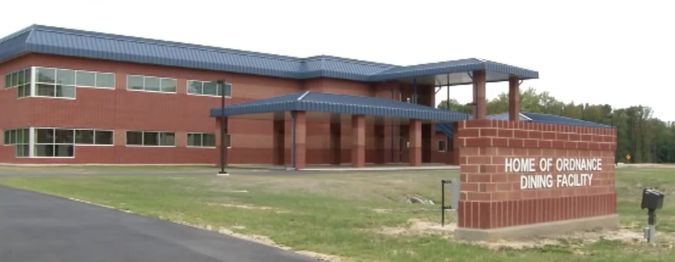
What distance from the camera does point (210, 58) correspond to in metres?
58.2

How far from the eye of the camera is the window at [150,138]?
179ft

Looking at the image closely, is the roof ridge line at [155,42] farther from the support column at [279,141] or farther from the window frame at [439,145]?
the window frame at [439,145]

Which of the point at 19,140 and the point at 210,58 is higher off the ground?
the point at 210,58

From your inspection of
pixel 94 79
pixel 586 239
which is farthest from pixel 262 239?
pixel 94 79

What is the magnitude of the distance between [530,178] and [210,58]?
47.8m

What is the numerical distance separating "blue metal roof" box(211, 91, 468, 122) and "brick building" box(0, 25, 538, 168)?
0.11 meters

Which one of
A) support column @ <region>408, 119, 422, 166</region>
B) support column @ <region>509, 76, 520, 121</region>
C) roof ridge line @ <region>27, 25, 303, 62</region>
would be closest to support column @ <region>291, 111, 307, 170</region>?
support column @ <region>408, 119, 422, 166</region>

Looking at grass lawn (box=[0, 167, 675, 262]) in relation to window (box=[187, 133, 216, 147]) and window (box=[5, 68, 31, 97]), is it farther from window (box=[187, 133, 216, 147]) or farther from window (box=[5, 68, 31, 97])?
window (box=[187, 133, 216, 147])

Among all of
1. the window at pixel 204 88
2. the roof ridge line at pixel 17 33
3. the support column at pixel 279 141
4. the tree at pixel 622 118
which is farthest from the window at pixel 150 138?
the tree at pixel 622 118

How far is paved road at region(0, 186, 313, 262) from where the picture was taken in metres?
9.50

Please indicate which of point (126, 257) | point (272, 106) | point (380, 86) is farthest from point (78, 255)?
point (380, 86)

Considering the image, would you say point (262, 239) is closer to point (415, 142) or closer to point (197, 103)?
point (415, 142)

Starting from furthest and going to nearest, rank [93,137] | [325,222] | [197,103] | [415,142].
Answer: [197,103] < [415,142] < [93,137] < [325,222]

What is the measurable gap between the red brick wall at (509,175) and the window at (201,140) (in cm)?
4650
